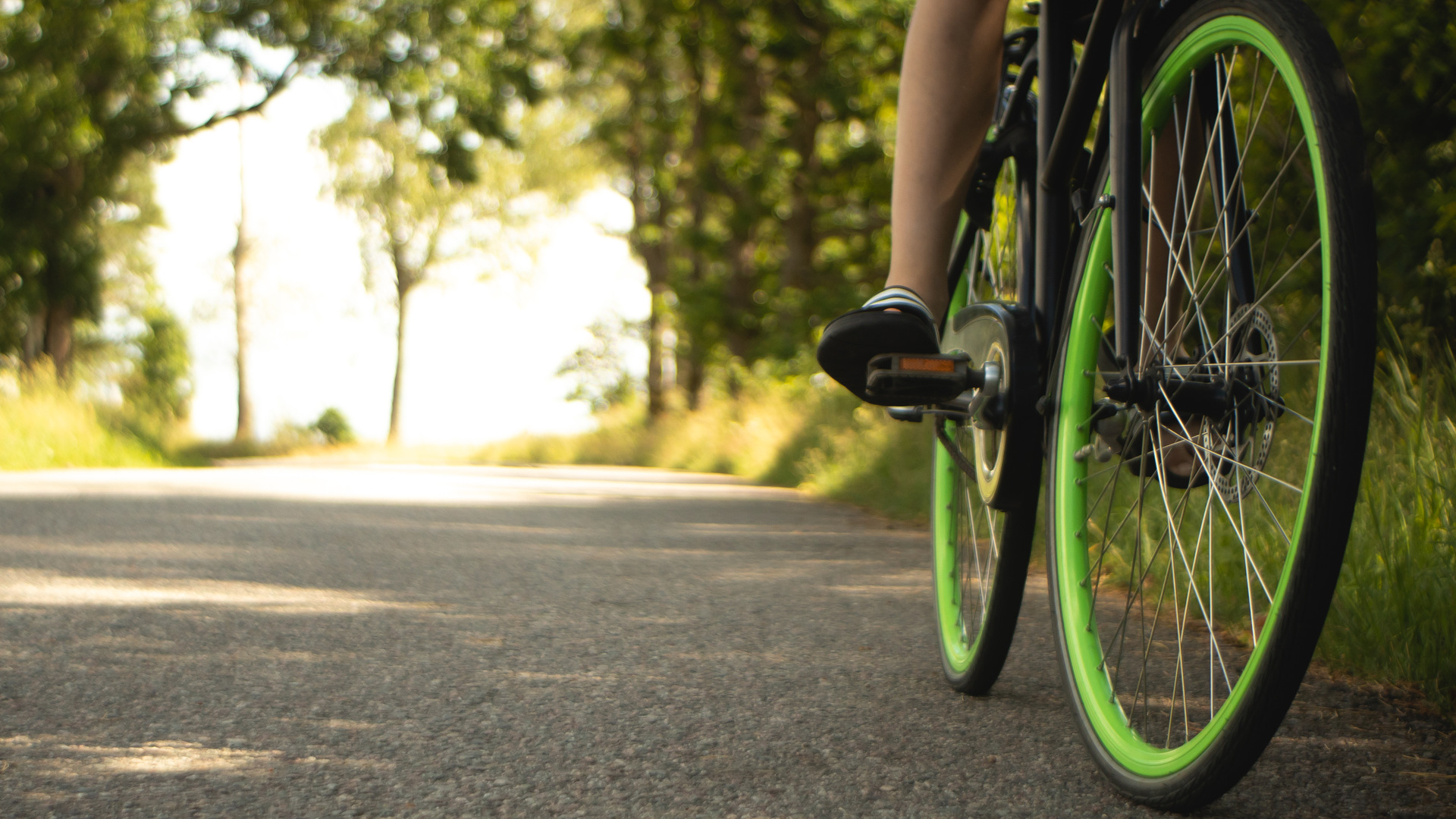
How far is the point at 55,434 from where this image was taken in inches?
480

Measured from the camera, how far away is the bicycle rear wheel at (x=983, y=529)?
7.04ft

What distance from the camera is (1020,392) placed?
2.06 metres

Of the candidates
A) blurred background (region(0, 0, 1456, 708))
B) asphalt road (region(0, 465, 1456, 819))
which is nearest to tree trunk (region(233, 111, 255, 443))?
blurred background (region(0, 0, 1456, 708))

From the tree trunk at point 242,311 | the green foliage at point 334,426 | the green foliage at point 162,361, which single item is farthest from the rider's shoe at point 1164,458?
the green foliage at point 162,361

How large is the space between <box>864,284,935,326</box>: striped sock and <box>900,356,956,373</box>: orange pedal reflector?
A: 0.14 meters

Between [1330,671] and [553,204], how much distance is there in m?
32.1

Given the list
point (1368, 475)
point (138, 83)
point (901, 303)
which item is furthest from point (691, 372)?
point (901, 303)

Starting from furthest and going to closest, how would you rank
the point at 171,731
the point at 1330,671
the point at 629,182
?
the point at 629,182, the point at 1330,671, the point at 171,731

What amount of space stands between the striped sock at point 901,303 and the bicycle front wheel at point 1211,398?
38 cm

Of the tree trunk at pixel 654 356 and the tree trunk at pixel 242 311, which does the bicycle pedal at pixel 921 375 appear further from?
the tree trunk at pixel 242 311

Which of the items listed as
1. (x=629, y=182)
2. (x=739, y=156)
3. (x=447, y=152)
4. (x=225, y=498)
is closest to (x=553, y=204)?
(x=629, y=182)

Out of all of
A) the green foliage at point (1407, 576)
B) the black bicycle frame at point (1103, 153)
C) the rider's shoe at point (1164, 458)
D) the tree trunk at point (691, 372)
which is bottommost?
the green foliage at point (1407, 576)

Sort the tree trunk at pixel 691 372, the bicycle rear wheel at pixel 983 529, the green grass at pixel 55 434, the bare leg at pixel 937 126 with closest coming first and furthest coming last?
the bicycle rear wheel at pixel 983 529
the bare leg at pixel 937 126
the green grass at pixel 55 434
the tree trunk at pixel 691 372

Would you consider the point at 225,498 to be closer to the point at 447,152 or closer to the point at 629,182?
the point at 447,152
